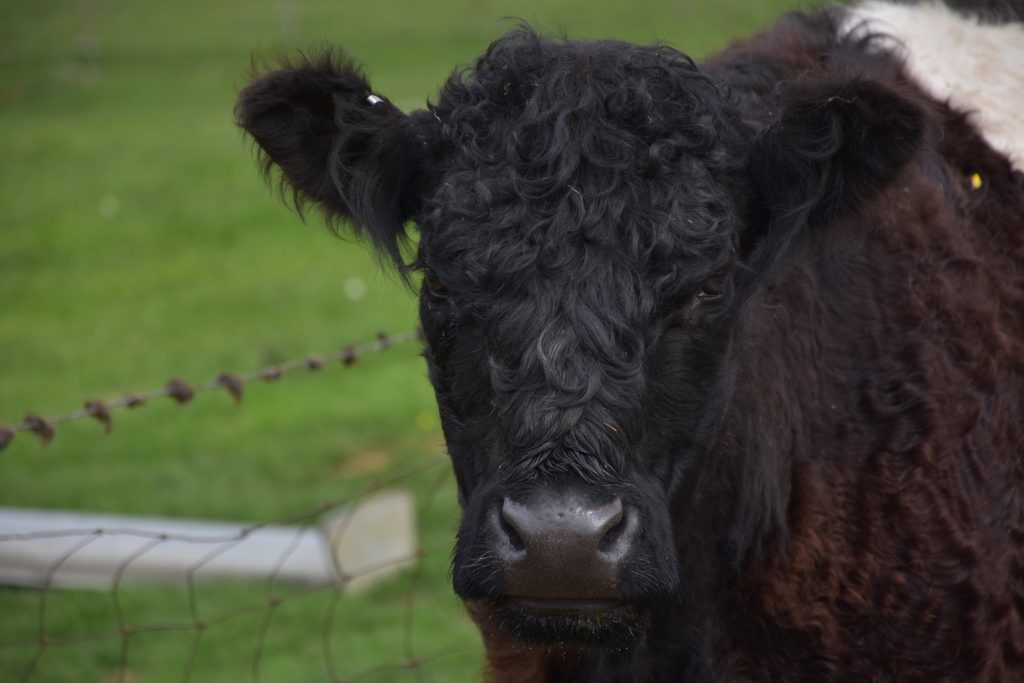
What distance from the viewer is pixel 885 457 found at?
3291 mm

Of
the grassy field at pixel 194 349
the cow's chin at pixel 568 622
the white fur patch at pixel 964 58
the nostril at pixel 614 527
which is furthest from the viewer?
the grassy field at pixel 194 349

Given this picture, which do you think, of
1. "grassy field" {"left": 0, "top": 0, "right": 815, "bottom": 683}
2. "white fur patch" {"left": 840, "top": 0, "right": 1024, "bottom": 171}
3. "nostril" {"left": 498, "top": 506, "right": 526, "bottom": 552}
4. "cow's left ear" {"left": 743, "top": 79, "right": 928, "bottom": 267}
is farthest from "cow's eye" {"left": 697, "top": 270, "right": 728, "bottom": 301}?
"white fur patch" {"left": 840, "top": 0, "right": 1024, "bottom": 171}

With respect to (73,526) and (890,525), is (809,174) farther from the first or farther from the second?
(73,526)

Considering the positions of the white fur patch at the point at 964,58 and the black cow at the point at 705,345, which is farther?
the white fur patch at the point at 964,58

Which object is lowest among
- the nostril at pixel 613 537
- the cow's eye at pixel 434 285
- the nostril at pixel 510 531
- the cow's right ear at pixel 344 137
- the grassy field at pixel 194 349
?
the grassy field at pixel 194 349

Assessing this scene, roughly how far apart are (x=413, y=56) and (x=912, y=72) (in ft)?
68.3

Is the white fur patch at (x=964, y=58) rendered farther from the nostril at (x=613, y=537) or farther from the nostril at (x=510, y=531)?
the nostril at (x=510, y=531)

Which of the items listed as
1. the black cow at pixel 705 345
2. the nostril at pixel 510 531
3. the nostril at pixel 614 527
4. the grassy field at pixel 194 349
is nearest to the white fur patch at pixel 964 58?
the black cow at pixel 705 345

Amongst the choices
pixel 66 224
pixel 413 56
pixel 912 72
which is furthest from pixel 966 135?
pixel 413 56

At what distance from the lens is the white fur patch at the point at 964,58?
381cm

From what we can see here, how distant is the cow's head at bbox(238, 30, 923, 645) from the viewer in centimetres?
261

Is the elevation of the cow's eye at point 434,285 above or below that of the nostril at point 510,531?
above

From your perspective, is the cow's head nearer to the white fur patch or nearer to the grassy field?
the grassy field

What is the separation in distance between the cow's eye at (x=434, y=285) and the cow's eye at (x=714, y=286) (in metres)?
0.63
